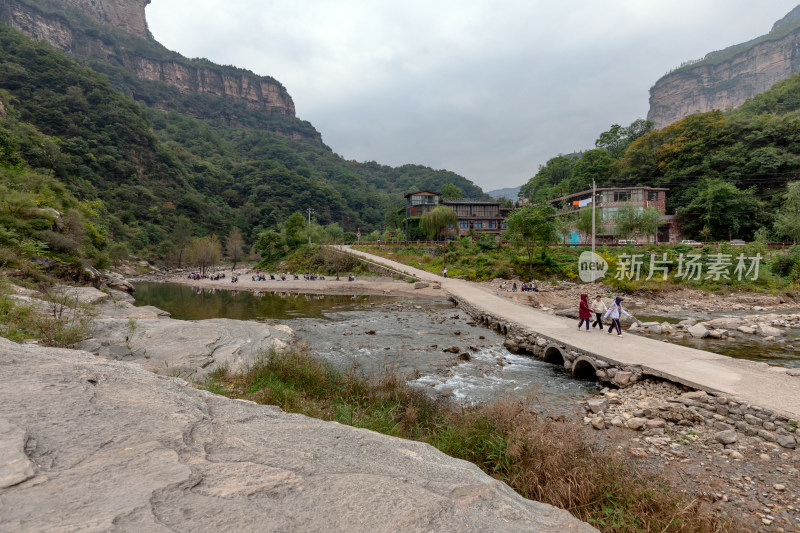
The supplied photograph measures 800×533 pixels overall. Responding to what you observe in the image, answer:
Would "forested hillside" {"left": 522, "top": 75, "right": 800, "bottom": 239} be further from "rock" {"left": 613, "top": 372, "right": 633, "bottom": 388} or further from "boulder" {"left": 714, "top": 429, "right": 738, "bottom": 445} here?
"boulder" {"left": 714, "top": 429, "right": 738, "bottom": 445}

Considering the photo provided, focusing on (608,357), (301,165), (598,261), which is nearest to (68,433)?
(608,357)

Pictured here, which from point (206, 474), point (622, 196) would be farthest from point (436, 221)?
point (206, 474)

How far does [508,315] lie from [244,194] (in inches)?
3577

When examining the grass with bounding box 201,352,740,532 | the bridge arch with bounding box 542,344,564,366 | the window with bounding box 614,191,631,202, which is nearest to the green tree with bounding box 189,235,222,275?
the grass with bounding box 201,352,740,532

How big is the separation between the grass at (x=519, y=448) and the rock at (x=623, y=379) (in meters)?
2.87

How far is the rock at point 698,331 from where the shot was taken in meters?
13.7

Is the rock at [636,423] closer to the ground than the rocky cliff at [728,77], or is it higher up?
closer to the ground

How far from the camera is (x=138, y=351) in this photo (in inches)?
341

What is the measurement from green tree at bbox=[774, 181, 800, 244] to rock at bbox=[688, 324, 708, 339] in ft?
101

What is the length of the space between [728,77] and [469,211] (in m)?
158

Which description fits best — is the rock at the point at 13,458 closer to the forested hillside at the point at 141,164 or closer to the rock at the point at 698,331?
the rock at the point at 698,331

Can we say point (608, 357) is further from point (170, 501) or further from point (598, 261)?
point (598, 261)

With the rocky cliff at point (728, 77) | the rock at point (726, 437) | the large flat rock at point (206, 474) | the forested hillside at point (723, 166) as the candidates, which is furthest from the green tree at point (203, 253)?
the rocky cliff at point (728, 77)

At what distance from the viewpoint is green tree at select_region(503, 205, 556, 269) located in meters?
30.7
